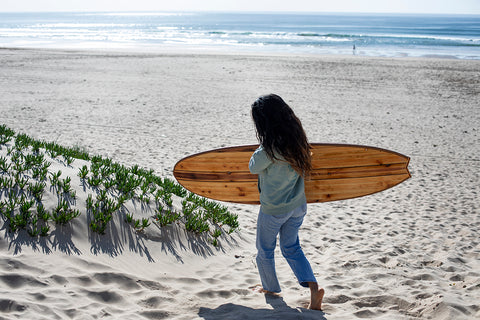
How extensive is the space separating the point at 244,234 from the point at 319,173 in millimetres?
1346

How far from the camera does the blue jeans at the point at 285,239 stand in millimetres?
3160

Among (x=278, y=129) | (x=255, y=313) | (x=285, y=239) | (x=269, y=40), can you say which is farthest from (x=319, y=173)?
(x=269, y=40)

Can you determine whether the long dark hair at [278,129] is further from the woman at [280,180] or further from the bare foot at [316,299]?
the bare foot at [316,299]

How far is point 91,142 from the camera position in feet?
29.5

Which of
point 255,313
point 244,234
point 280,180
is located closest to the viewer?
point 280,180

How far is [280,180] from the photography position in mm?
3078

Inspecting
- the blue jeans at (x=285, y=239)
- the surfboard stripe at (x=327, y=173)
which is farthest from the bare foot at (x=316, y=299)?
the surfboard stripe at (x=327, y=173)

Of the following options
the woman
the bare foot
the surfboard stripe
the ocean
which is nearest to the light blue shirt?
the woman

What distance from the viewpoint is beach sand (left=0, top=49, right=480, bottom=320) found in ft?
10.9

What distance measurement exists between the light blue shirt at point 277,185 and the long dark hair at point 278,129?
0.27ft

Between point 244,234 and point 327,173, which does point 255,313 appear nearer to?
point 327,173

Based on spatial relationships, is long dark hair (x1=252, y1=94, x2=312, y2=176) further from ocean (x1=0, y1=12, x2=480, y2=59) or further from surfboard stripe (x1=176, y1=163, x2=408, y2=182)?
ocean (x1=0, y1=12, x2=480, y2=59)

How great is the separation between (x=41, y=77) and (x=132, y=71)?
13.0ft

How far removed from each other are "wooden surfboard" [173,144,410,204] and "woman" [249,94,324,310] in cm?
105
